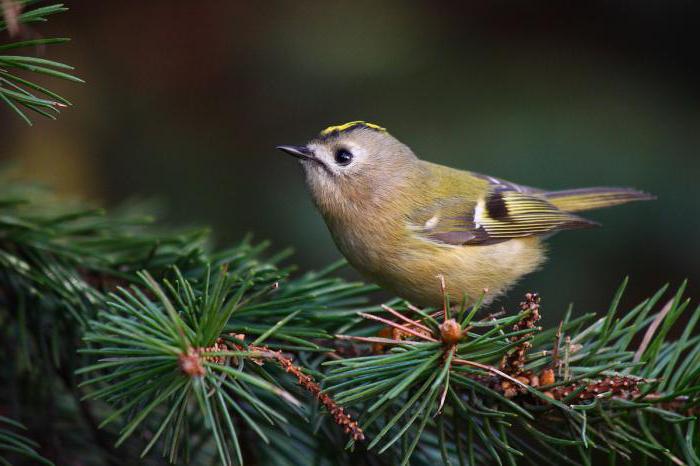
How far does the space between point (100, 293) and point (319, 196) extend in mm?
584

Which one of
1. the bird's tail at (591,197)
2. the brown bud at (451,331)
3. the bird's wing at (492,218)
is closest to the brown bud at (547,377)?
the brown bud at (451,331)

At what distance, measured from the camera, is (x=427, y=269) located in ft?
4.59

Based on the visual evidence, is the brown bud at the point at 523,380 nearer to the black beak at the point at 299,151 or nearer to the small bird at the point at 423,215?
the small bird at the point at 423,215

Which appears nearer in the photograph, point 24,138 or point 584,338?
point 584,338

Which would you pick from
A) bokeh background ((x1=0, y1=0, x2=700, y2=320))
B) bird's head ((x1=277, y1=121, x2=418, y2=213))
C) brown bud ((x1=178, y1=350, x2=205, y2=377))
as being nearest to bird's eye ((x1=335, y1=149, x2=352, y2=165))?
bird's head ((x1=277, y1=121, x2=418, y2=213))

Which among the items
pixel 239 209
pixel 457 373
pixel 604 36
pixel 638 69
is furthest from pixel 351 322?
pixel 604 36

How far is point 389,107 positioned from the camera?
2.32 meters

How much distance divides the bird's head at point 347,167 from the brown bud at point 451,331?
0.72 m

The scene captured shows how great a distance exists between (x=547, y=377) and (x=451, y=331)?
7.8 inches

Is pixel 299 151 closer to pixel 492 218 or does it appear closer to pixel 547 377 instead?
pixel 492 218

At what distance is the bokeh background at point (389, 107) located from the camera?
200 cm

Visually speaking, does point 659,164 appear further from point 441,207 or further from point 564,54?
point 441,207

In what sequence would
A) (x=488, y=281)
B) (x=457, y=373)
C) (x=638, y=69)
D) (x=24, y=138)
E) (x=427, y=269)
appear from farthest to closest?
(x=24, y=138) < (x=638, y=69) < (x=488, y=281) < (x=427, y=269) < (x=457, y=373)

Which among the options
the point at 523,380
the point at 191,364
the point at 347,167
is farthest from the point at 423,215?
the point at 191,364
